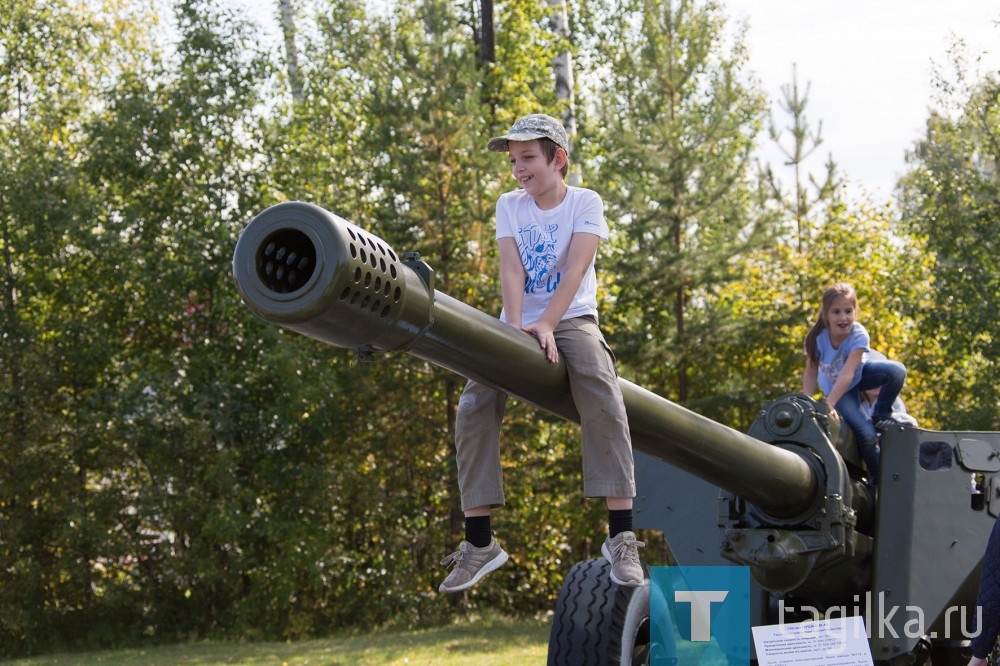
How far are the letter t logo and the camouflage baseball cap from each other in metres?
2.42

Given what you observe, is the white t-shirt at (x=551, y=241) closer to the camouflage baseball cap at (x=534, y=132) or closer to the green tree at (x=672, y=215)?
the camouflage baseball cap at (x=534, y=132)

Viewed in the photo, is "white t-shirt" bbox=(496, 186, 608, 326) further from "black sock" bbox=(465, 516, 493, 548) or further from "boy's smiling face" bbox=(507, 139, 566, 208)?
"black sock" bbox=(465, 516, 493, 548)

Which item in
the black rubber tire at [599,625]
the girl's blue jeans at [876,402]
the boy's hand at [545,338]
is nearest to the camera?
the boy's hand at [545,338]

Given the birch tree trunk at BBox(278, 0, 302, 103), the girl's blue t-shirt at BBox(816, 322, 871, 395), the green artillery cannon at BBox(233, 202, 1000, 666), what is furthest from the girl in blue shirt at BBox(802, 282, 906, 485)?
the birch tree trunk at BBox(278, 0, 302, 103)

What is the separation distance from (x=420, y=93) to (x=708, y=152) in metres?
3.52

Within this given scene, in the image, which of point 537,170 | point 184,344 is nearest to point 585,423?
point 537,170

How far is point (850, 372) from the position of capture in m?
6.49

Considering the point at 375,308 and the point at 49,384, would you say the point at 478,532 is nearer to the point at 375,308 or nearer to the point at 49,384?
the point at 375,308

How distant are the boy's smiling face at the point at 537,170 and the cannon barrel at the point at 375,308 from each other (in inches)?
23.3

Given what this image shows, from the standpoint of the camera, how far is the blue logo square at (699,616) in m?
5.80

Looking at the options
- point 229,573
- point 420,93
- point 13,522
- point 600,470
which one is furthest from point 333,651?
point 600,470

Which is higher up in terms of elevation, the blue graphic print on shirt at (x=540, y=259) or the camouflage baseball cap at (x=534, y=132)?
the camouflage baseball cap at (x=534, y=132)

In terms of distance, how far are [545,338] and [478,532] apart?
2.26ft

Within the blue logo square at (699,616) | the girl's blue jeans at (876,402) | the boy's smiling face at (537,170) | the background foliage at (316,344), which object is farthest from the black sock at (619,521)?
the background foliage at (316,344)
